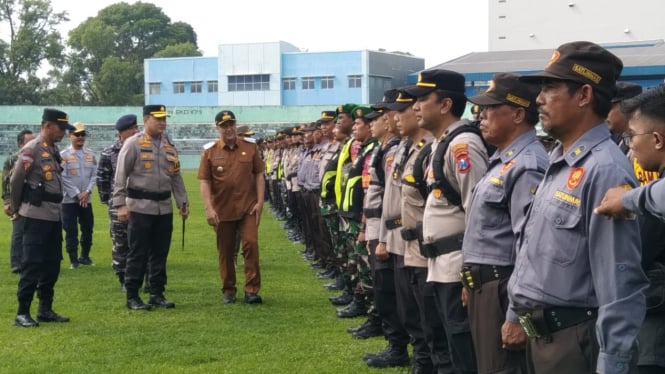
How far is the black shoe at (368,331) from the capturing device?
9133 mm

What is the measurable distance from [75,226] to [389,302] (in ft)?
28.5

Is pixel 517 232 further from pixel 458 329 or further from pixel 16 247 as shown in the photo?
pixel 16 247

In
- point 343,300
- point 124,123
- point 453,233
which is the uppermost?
point 124,123

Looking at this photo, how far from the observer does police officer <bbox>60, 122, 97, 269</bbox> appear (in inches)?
596

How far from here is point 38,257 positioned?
31.8ft

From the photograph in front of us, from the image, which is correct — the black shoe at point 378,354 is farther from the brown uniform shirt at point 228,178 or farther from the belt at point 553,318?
the belt at point 553,318

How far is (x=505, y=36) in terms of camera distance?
3071 inches

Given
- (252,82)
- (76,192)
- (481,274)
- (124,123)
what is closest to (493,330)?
(481,274)

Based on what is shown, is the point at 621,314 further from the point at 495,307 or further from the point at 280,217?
the point at 280,217

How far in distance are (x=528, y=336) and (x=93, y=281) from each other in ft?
34.2

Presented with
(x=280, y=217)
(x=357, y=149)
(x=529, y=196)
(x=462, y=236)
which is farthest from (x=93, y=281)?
(x=280, y=217)

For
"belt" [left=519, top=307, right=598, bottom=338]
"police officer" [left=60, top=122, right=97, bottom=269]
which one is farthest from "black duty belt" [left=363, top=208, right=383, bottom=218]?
"police officer" [left=60, top=122, right=97, bottom=269]

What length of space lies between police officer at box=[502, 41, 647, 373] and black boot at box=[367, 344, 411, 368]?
3.76 metres

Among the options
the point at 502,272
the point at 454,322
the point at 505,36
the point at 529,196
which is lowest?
the point at 454,322
